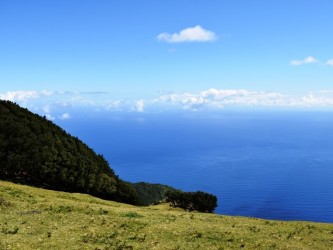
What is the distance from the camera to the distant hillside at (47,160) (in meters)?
52.4

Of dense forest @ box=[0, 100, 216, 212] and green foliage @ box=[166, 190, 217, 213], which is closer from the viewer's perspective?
dense forest @ box=[0, 100, 216, 212]

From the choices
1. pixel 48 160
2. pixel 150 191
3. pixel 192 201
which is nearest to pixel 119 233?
pixel 48 160

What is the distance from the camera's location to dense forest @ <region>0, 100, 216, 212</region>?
52406 mm

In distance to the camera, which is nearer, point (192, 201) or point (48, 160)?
point (48, 160)

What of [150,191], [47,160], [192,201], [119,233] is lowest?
[119,233]

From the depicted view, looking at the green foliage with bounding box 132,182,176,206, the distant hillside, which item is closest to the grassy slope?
the distant hillside

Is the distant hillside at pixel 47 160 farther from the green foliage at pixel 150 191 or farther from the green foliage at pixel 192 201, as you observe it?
the green foliage at pixel 150 191

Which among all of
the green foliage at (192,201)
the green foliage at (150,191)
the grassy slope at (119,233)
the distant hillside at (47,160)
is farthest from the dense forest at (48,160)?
the green foliage at (150,191)

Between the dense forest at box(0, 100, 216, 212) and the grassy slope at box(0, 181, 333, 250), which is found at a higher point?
the dense forest at box(0, 100, 216, 212)

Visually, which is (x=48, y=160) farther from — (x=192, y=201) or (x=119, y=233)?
(x=119, y=233)

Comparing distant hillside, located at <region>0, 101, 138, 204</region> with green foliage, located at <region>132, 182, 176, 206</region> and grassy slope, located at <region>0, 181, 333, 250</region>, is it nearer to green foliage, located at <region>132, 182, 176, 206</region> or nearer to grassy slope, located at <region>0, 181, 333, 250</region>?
grassy slope, located at <region>0, 181, 333, 250</region>

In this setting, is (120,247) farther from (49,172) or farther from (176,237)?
(49,172)

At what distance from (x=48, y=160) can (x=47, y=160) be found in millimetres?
145

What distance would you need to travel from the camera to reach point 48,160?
177 ft
